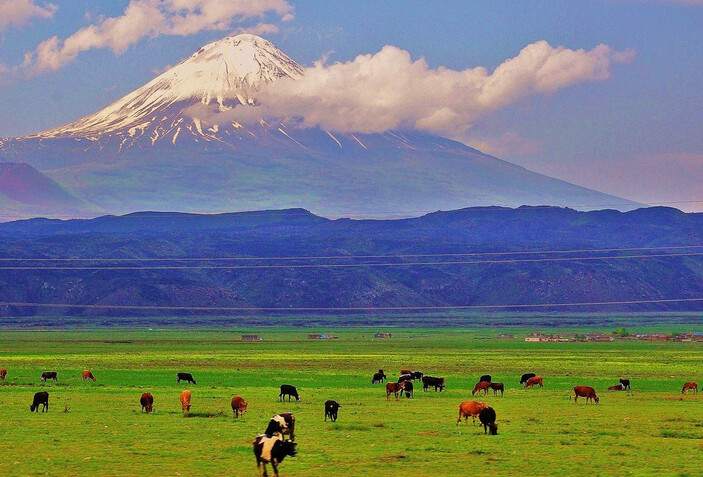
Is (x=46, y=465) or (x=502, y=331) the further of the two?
(x=502, y=331)

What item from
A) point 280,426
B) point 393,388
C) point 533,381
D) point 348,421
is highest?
point 280,426

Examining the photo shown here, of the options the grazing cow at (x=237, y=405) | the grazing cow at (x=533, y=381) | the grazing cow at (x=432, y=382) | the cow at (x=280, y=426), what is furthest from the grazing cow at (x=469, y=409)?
the grazing cow at (x=533, y=381)

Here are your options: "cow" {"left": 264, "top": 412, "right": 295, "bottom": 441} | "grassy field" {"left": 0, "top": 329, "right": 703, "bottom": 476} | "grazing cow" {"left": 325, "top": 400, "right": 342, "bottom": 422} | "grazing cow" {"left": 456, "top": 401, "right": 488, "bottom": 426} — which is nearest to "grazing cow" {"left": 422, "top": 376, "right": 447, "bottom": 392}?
"grassy field" {"left": 0, "top": 329, "right": 703, "bottom": 476}

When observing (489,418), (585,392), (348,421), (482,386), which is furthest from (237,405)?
(585,392)

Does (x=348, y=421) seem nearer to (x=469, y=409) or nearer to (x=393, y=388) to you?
(x=469, y=409)

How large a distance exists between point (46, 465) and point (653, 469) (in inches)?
626

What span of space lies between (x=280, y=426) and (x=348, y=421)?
9811mm

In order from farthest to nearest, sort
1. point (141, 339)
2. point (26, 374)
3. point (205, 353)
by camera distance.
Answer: point (141, 339), point (205, 353), point (26, 374)

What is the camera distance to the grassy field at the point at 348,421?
3006cm

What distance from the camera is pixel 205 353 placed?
10325 centimetres

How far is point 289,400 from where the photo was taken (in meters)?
49.5

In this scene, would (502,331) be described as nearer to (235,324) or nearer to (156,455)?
(235,324)

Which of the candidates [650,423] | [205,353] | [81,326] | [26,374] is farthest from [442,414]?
[81,326]

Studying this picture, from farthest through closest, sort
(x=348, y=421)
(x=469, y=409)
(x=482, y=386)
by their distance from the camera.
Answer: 1. (x=482, y=386)
2. (x=348, y=421)
3. (x=469, y=409)
